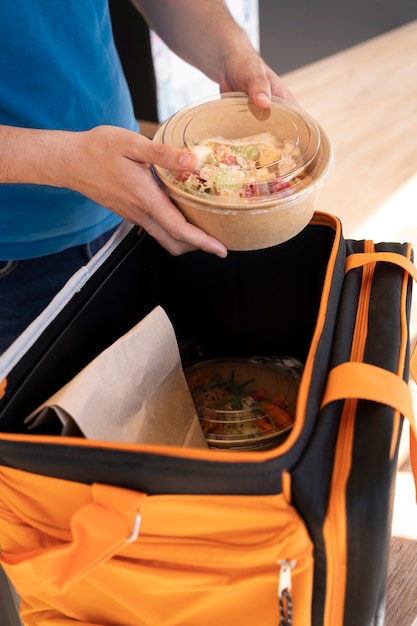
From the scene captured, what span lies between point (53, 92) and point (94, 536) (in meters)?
0.64

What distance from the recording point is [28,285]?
105cm

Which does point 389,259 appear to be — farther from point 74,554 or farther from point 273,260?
point 74,554

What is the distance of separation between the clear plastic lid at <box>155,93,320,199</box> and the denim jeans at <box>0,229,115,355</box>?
30 cm

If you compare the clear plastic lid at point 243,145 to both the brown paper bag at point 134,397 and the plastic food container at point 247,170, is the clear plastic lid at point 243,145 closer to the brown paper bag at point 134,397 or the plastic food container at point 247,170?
the plastic food container at point 247,170

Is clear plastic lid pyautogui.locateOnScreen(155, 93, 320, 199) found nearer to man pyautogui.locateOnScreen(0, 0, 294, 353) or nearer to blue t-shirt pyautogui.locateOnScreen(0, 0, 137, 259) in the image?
man pyautogui.locateOnScreen(0, 0, 294, 353)

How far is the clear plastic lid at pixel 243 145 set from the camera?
2.65 ft

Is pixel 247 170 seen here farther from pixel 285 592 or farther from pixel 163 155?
pixel 285 592

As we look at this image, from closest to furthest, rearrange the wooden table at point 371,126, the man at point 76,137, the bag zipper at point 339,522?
the bag zipper at point 339,522
the man at point 76,137
the wooden table at point 371,126

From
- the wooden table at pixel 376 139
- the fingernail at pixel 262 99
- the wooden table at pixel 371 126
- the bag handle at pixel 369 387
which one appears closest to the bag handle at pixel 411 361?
the bag handle at pixel 369 387

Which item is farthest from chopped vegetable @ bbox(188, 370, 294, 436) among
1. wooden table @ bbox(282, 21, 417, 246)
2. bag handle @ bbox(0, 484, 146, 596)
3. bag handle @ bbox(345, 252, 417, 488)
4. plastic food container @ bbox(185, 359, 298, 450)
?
wooden table @ bbox(282, 21, 417, 246)

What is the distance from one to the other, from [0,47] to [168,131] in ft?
0.83

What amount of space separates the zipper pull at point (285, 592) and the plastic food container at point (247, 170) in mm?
377

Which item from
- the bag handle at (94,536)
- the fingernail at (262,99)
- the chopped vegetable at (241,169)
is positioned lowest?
the bag handle at (94,536)

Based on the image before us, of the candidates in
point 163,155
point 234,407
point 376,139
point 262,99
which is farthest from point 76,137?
point 376,139
